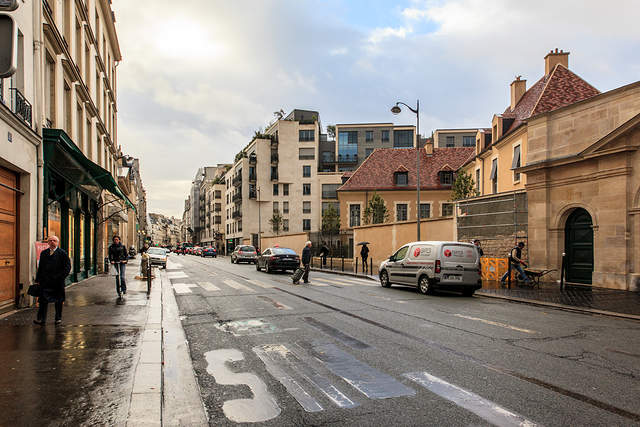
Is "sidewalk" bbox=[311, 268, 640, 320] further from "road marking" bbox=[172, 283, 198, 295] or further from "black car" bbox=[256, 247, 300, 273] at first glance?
"black car" bbox=[256, 247, 300, 273]

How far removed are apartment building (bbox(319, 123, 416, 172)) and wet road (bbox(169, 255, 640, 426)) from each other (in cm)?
6651

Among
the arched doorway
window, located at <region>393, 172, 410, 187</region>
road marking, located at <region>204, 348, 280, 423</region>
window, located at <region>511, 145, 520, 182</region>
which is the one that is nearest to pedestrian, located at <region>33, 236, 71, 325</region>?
road marking, located at <region>204, 348, 280, 423</region>

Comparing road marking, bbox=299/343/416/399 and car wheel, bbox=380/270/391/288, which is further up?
road marking, bbox=299/343/416/399

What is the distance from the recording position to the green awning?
1142 cm

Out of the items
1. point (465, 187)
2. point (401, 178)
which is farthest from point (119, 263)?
point (401, 178)

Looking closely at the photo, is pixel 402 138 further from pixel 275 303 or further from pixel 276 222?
pixel 275 303

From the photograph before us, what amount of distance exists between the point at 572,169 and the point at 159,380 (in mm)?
16803

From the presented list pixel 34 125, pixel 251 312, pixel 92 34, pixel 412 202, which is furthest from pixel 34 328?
pixel 412 202

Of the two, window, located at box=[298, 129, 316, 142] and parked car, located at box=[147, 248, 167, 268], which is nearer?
parked car, located at box=[147, 248, 167, 268]

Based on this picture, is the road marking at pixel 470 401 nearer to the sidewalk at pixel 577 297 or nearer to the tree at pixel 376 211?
the sidewalk at pixel 577 297

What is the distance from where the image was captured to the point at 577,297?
41.9ft

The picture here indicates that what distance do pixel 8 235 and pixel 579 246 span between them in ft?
60.5

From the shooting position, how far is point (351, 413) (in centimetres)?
405

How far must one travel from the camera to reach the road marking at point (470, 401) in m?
3.86
